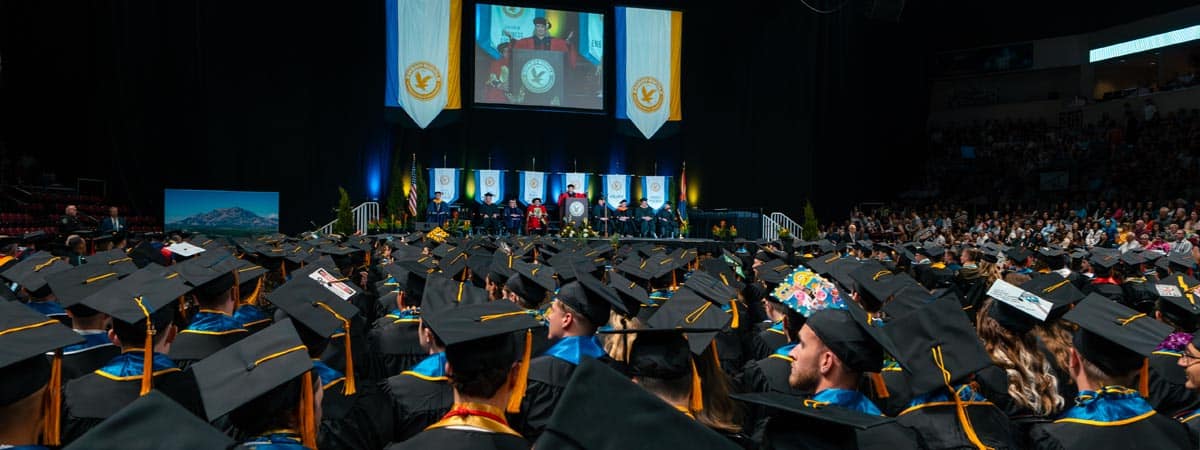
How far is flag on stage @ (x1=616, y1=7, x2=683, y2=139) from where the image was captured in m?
20.6

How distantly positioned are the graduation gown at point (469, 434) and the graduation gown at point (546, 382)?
714 millimetres

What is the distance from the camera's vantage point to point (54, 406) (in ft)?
7.38

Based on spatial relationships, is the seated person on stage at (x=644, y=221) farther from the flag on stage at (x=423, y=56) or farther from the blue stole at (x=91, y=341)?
the blue stole at (x=91, y=341)

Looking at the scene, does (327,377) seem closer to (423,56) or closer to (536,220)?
(536,220)

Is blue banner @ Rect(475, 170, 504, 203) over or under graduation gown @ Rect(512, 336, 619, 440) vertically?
over

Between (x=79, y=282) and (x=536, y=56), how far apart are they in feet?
56.9

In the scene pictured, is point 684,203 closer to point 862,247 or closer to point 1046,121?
point 862,247

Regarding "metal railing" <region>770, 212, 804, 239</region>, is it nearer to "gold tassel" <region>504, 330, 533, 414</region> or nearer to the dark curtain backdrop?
the dark curtain backdrop

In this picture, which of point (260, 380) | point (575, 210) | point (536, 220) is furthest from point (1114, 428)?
point (575, 210)

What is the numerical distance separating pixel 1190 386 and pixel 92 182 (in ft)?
65.7

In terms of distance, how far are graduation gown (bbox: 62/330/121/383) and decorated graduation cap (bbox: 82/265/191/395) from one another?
0.15 m

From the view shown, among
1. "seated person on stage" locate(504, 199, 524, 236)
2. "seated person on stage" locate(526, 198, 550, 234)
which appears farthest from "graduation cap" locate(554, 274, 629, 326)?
"seated person on stage" locate(504, 199, 524, 236)

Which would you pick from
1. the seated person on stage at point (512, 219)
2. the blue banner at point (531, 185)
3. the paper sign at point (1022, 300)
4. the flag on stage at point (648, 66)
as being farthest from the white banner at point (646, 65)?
the paper sign at point (1022, 300)

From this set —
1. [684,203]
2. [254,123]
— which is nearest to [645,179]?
[684,203]
